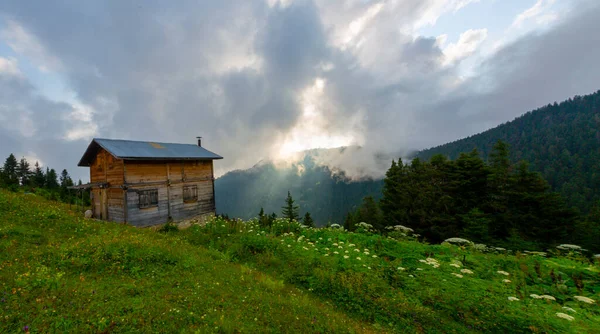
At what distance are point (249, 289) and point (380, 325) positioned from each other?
3.93 meters

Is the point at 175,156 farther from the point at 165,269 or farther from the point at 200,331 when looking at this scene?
the point at 200,331

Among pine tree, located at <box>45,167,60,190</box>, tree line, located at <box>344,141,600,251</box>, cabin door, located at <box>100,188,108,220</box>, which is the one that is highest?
pine tree, located at <box>45,167,60,190</box>

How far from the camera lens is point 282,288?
7.64m

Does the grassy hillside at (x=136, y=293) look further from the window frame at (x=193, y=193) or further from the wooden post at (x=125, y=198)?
the window frame at (x=193, y=193)

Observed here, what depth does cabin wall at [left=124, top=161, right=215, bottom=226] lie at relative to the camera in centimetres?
1852

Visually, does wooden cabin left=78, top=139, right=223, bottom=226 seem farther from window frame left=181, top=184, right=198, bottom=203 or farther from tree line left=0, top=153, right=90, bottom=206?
tree line left=0, top=153, right=90, bottom=206

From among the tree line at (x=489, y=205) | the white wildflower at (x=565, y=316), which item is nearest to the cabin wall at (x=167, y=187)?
the tree line at (x=489, y=205)

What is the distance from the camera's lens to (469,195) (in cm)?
2803

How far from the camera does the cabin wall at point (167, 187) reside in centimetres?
1852

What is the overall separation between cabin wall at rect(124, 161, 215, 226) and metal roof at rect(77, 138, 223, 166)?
0.87 m

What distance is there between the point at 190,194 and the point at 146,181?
420cm

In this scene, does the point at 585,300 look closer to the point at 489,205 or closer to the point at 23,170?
the point at 489,205

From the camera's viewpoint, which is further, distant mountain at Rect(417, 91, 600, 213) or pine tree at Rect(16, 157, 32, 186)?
distant mountain at Rect(417, 91, 600, 213)

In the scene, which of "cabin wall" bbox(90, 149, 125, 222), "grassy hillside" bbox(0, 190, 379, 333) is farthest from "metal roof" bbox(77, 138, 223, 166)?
"grassy hillside" bbox(0, 190, 379, 333)
